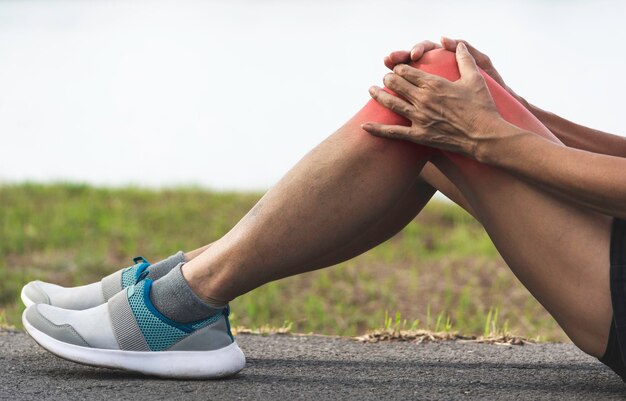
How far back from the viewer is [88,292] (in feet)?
7.93

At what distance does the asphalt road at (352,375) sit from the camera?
202 centimetres

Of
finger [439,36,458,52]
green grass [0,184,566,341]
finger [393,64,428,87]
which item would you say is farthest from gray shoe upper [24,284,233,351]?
green grass [0,184,566,341]

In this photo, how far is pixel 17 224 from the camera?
21.0ft

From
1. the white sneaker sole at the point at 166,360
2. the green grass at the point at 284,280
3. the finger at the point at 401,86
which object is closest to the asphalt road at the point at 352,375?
the white sneaker sole at the point at 166,360

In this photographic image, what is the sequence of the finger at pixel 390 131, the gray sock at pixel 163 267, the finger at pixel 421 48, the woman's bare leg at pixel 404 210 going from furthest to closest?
1. the gray sock at pixel 163 267
2. the woman's bare leg at pixel 404 210
3. the finger at pixel 421 48
4. the finger at pixel 390 131

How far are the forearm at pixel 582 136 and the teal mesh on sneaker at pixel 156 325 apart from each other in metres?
1.01

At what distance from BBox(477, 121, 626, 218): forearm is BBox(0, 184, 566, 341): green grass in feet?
8.54

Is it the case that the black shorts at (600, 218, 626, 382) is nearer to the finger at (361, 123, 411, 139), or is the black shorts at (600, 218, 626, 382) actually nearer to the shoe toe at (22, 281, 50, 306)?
the finger at (361, 123, 411, 139)

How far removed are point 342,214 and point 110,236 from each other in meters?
4.67

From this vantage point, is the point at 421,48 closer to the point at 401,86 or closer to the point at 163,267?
the point at 401,86

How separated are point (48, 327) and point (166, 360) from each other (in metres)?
0.33

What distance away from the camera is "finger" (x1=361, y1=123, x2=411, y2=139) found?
182 cm

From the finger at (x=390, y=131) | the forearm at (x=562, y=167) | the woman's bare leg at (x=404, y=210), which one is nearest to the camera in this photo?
the forearm at (x=562, y=167)

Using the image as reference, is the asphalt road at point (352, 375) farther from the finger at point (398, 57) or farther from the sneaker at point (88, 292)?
the finger at point (398, 57)
